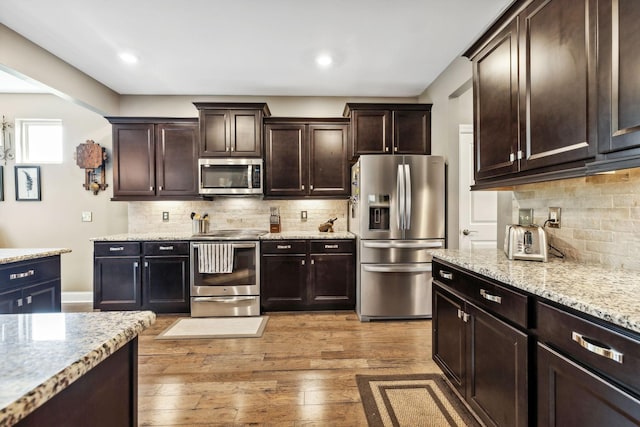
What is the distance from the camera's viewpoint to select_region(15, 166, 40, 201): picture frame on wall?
4109mm

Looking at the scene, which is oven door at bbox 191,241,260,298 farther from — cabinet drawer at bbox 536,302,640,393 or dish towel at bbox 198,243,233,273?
cabinet drawer at bbox 536,302,640,393

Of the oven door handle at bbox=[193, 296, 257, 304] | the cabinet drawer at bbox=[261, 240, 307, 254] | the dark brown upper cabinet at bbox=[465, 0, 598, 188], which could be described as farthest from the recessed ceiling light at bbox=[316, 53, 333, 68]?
the oven door handle at bbox=[193, 296, 257, 304]

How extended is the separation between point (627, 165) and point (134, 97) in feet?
16.1

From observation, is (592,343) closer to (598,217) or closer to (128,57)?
(598,217)

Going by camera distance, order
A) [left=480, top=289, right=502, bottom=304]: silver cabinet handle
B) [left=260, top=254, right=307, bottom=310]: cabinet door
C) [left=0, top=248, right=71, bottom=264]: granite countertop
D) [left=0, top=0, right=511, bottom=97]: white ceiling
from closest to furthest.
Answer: [left=480, top=289, right=502, bottom=304]: silver cabinet handle
[left=0, top=248, right=71, bottom=264]: granite countertop
[left=0, top=0, right=511, bottom=97]: white ceiling
[left=260, top=254, right=307, bottom=310]: cabinet door

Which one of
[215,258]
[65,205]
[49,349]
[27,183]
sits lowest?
[215,258]

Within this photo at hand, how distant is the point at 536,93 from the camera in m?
1.66

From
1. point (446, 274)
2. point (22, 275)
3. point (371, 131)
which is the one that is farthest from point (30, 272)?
point (371, 131)

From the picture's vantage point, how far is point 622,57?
3.94ft

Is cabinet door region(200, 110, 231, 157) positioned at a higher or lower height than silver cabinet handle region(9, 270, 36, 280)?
higher

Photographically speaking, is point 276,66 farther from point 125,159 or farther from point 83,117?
point 83,117

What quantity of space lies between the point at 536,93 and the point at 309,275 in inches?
108

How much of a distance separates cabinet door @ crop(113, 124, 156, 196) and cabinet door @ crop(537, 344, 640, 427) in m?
4.08

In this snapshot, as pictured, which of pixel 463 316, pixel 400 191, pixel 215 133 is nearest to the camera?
pixel 463 316
